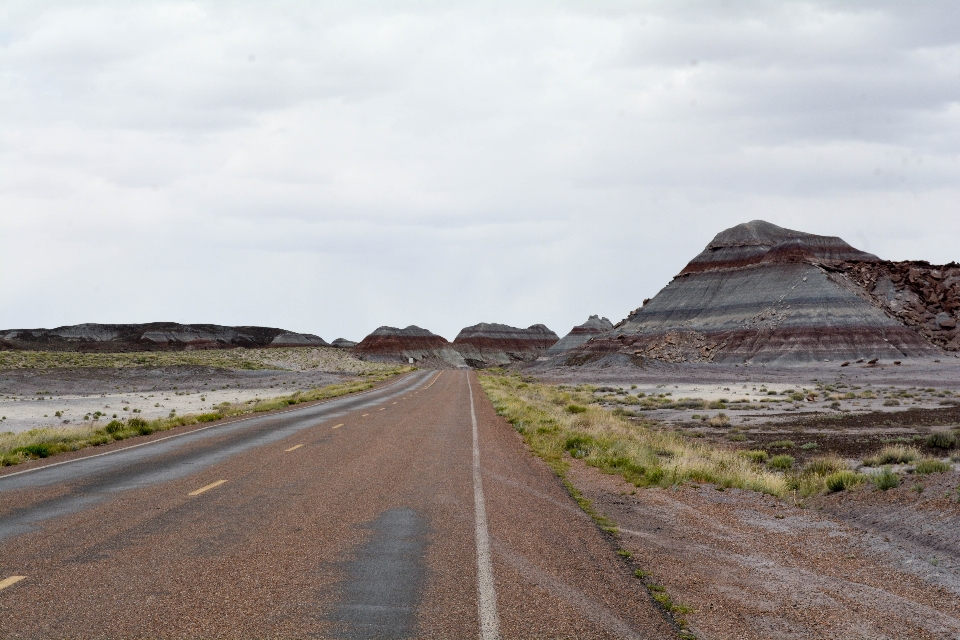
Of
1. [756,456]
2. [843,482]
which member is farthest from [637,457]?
[756,456]

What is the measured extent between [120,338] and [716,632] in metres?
202

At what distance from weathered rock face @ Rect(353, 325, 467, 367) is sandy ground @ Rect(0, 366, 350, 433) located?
86664 mm

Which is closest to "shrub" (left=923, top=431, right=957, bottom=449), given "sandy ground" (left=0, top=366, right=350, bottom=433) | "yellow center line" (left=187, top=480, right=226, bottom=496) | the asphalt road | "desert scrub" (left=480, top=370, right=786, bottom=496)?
"desert scrub" (left=480, top=370, right=786, bottom=496)

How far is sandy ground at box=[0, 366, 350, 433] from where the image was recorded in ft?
125

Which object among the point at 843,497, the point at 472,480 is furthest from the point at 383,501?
the point at 843,497

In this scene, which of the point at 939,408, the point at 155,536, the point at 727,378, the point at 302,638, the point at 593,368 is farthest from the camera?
the point at 593,368

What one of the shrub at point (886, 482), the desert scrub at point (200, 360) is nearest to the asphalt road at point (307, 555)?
the shrub at point (886, 482)

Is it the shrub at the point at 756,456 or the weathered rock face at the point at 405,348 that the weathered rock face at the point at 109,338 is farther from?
the shrub at the point at 756,456

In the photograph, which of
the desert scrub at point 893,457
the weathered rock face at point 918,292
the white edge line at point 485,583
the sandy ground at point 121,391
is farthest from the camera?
the weathered rock face at point 918,292

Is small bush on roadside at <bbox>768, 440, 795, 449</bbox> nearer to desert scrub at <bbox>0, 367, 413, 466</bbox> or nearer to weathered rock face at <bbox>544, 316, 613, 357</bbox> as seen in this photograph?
desert scrub at <bbox>0, 367, 413, 466</bbox>

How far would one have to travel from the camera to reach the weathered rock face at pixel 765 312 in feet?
314

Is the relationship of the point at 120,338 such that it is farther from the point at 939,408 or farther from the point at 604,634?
the point at 604,634

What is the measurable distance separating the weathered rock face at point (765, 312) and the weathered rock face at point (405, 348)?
64693 millimetres

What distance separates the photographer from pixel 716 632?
637cm
